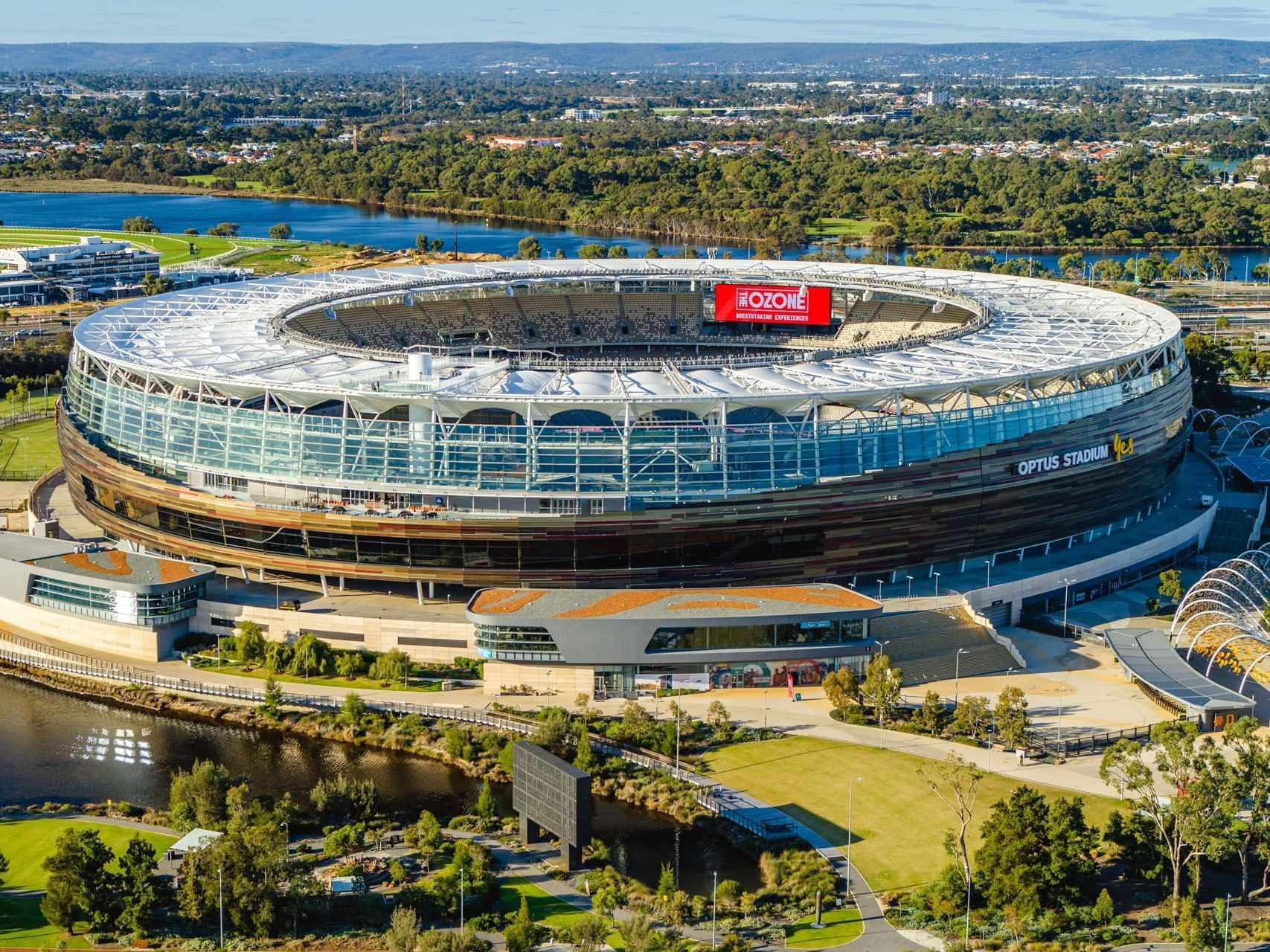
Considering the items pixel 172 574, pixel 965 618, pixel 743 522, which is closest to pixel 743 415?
pixel 743 522

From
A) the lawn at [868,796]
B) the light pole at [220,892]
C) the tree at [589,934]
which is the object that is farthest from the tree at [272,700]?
the tree at [589,934]

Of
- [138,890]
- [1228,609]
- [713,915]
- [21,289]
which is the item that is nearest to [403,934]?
[138,890]

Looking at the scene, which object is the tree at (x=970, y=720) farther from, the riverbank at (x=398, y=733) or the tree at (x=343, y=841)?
the tree at (x=343, y=841)

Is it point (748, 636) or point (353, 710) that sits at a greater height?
point (748, 636)

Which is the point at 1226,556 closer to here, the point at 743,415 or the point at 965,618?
the point at 965,618

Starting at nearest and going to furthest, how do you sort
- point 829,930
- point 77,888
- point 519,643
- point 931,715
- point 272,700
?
1. point 77,888
2. point 829,930
3. point 931,715
4. point 272,700
5. point 519,643

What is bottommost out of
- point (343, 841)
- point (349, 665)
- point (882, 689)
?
point (343, 841)

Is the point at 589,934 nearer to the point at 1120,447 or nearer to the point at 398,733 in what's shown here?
the point at 398,733

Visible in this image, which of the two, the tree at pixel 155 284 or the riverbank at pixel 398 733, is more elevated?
the tree at pixel 155 284
